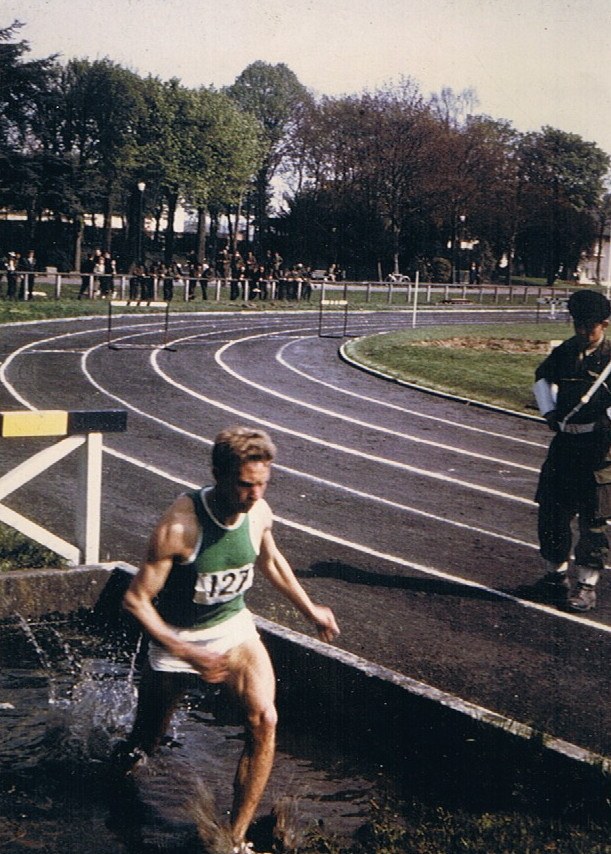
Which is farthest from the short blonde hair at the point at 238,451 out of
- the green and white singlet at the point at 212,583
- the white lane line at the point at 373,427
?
the white lane line at the point at 373,427

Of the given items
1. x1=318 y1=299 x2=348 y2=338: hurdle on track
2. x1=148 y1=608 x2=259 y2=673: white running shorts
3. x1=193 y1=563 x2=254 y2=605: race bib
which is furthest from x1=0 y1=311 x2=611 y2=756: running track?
x1=318 y1=299 x2=348 y2=338: hurdle on track

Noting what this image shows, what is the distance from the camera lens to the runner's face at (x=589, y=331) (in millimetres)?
8461

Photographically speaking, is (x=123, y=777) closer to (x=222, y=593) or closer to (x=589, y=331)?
(x=222, y=593)

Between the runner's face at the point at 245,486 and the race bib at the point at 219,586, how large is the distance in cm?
30

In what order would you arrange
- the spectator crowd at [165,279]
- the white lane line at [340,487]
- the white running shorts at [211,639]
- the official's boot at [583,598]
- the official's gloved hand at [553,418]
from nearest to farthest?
the white running shorts at [211,639]
the official's boot at [583,598]
the official's gloved hand at [553,418]
the white lane line at [340,487]
the spectator crowd at [165,279]

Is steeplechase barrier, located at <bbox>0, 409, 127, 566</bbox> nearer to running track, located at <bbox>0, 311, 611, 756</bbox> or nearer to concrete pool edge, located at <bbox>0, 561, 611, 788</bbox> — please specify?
running track, located at <bbox>0, 311, 611, 756</bbox>

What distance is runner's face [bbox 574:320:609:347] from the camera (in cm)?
846

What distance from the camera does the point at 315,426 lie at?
17141 mm

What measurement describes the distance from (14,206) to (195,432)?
2466cm

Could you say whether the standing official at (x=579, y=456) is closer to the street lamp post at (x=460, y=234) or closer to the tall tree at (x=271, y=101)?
the street lamp post at (x=460, y=234)

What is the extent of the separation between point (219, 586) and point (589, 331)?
460 centimetres

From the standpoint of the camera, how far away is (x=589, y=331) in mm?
8516

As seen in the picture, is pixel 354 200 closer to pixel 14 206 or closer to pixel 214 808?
pixel 14 206


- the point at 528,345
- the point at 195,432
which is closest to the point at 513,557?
the point at 195,432
